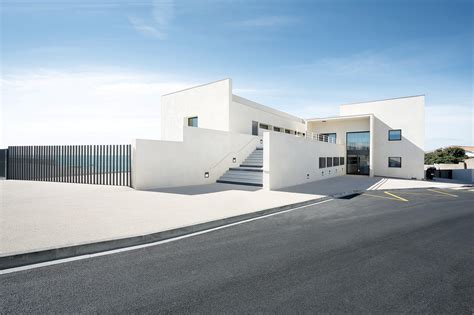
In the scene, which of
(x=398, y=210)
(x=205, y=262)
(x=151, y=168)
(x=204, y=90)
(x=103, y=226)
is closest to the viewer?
(x=205, y=262)

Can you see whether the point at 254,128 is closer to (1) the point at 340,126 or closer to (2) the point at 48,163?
(1) the point at 340,126

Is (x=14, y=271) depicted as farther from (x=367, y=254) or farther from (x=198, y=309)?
(x=367, y=254)

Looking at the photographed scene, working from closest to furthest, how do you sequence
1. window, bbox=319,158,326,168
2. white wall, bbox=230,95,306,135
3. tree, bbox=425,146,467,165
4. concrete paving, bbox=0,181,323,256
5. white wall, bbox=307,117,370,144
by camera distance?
1. concrete paving, bbox=0,181,323,256
2. white wall, bbox=230,95,306,135
3. window, bbox=319,158,326,168
4. white wall, bbox=307,117,370,144
5. tree, bbox=425,146,467,165

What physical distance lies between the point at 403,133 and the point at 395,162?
3141 millimetres

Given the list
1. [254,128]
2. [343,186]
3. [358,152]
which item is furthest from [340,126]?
[343,186]

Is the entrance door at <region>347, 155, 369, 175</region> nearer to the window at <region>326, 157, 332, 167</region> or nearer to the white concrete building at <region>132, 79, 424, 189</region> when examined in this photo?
the white concrete building at <region>132, 79, 424, 189</region>

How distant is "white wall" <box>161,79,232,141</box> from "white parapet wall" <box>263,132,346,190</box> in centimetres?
571

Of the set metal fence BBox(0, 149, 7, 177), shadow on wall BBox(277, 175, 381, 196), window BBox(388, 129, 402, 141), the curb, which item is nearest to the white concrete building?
window BBox(388, 129, 402, 141)

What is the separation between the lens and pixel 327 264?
4016 mm

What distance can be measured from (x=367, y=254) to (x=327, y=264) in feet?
3.46

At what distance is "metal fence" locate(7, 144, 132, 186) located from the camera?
40.8 ft

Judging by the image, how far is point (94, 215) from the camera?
21.2 feet

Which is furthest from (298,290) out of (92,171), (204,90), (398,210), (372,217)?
(204,90)

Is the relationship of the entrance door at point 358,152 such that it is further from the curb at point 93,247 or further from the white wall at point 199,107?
the curb at point 93,247
